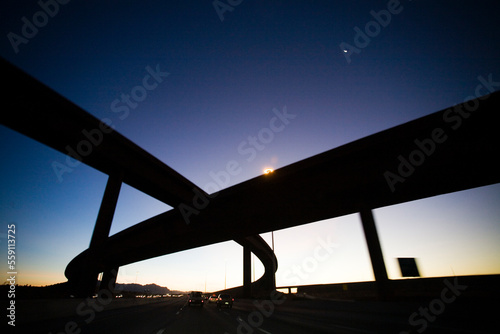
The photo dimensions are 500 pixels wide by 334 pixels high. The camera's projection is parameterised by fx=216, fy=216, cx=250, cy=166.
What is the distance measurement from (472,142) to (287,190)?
472 inches

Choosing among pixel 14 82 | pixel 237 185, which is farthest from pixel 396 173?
pixel 14 82

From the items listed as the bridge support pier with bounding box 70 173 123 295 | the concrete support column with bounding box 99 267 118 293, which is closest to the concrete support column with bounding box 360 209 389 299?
the bridge support pier with bounding box 70 173 123 295

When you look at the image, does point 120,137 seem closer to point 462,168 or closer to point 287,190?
point 287,190

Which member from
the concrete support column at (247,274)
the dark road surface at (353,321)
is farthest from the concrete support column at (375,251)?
the concrete support column at (247,274)

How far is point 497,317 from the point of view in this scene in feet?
26.1

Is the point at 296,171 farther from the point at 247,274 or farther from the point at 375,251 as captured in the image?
the point at 247,274

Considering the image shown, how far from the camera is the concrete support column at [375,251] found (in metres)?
16.8

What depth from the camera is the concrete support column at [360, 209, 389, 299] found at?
663 inches

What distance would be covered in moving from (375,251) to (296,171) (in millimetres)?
9871

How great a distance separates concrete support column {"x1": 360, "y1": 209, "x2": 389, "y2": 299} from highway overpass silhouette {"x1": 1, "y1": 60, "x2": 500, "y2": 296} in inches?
0.8

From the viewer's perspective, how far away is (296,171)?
1738cm

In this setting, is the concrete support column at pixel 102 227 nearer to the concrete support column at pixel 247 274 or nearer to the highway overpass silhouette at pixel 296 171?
the highway overpass silhouette at pixel 296 171

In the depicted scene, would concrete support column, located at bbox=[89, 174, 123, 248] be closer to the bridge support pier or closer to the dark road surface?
the bridge support pier

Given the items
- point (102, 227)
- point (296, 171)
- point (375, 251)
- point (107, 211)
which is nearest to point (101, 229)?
point (102, 227)
